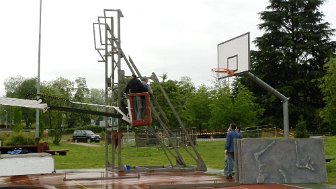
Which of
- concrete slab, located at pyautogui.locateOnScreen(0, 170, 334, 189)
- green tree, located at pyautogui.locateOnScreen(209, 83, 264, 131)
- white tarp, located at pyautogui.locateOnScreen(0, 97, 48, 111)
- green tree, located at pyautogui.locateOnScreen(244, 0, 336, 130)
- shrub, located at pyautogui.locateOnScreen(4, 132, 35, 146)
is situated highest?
green tree, located at pyautogui.locateOnScreen(244, 0, 336, 130)

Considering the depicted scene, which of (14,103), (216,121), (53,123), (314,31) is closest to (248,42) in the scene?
(14,103)

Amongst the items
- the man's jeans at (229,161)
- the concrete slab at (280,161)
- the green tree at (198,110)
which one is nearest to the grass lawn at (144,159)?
the concrete slab at (280,161)

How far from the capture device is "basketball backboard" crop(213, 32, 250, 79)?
60.8 ft

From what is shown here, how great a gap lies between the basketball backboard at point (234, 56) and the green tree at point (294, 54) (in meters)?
35.9

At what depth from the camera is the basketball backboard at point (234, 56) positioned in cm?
1855

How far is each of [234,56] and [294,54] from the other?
40091 millimetres

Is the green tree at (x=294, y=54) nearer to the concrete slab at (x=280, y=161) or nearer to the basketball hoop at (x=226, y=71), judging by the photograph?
the basketball hoop at (x=226, y=71)

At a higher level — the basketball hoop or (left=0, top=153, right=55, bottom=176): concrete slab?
the basketball hoop

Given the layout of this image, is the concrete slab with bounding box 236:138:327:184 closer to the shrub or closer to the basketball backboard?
the basketball backboard

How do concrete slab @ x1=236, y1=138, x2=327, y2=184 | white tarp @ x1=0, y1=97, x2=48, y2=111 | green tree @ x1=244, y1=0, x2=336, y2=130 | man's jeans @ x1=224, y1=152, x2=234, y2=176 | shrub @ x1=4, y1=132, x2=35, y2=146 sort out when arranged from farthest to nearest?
green tree @ x1=244, y1=0, x2=336, y2=130 < shrub @ x1=4, y1=132, x2=35, y2=146 < man's jeans @ x1=224, y1=152, x2=234, y2=176 < concrete slab @ x1=236, y1=138, x2=327, y2=184 < white tarp @ x1=0, y1=97, x2=48, y2=111

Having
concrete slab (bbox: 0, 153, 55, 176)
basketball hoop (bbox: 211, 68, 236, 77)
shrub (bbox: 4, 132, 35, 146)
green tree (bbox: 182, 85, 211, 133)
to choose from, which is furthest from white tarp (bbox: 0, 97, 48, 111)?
green tree (bbox: 182, 85, 211, 133)

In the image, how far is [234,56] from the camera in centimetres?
1917

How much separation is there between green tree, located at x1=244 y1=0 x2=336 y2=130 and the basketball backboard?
35879mm

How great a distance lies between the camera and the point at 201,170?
64.5 feet
